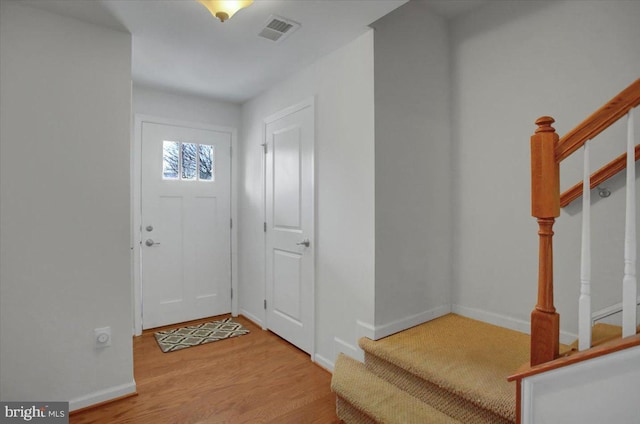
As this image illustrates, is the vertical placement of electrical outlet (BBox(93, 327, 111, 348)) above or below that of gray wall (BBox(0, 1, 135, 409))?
below

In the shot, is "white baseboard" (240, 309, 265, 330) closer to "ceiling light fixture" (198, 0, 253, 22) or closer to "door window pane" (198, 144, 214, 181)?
"door window pane" (198, 144, 214, 181)

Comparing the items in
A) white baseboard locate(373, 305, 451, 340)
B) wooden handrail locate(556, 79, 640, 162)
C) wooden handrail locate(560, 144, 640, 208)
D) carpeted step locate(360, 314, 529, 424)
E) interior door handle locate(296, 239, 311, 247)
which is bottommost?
carpeted step locate(360, 314, 529, 424)

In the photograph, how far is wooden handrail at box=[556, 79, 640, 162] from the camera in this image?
1207 millimetres

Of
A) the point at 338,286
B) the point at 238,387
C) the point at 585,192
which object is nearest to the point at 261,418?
the point at 238,387

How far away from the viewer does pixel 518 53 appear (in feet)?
7.34

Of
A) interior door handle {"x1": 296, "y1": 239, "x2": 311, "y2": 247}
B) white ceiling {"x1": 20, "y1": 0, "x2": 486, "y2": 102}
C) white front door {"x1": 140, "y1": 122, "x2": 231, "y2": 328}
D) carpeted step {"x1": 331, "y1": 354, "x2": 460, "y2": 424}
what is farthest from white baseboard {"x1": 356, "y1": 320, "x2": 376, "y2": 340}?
white front door {"x1": 140, "y1": 122, "x2": 231, "y2": 328}

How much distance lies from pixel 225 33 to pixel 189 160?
1.69 m

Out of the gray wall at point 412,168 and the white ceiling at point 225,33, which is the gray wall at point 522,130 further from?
the white ceiling at point 225,33

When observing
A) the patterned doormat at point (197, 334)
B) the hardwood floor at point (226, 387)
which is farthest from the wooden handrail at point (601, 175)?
Result: the patterned doormat at point (197, 334)

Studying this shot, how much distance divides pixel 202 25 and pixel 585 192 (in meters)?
2.26

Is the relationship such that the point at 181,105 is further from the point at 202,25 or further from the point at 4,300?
the point at 4,300

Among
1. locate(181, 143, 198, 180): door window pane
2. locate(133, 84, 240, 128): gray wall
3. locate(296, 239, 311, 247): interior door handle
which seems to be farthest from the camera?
locate(181, 143, 198, 180): door window pane

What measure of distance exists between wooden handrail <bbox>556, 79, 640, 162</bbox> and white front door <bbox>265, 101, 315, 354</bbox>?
1.72m

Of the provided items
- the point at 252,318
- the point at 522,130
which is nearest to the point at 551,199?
the point at 522,130
